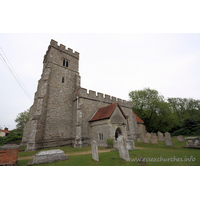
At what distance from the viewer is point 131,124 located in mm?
22125

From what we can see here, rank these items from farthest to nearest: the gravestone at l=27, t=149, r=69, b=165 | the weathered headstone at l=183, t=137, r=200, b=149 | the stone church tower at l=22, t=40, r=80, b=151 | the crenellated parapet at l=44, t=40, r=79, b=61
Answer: the crenellated parapet at l=44, t=40, r=79, b=61 < the stone church tower at l=22, t=40, r=80, b=151 < the weathered headstone at l=183, t=137, r=200, b=149 < the gravestone at l=27, t=149, r=69, b=165

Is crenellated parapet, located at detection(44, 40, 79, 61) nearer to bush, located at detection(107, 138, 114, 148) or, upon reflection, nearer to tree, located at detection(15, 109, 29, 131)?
bush, located at detection(107, 138, 114, 148)

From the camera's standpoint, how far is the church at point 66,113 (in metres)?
13.0

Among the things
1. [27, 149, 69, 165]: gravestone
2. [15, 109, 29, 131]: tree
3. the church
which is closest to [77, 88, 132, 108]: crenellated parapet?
the church

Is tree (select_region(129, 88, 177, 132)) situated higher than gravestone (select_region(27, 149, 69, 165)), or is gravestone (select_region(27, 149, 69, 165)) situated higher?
tree (select_region(129, 88, 177, 132))

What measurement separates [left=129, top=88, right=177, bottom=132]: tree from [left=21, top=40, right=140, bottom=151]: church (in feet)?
49.1

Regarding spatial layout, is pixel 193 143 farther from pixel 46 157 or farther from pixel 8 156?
pixel 8 156

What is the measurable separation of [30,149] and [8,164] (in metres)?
6.82

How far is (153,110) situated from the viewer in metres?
27.8

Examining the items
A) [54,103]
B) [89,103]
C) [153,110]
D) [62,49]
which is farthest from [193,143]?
[62,49]

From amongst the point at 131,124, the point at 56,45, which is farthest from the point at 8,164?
the point at 131,124

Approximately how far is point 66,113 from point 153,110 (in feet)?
76.1

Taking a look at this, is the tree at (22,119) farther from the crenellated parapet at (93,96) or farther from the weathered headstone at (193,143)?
the weathered headstone at (193,143)

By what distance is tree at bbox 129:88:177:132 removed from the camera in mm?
26391
